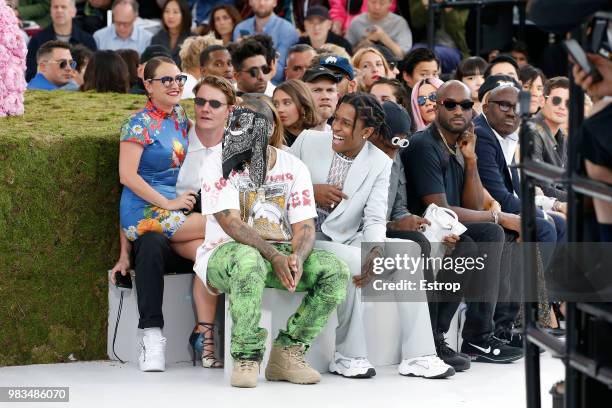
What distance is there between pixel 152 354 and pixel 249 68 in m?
2.74

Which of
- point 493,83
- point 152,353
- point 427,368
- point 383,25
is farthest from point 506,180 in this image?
point 383,25

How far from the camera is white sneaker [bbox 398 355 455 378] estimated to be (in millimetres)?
7016

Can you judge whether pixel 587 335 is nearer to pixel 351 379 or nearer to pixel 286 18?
pixel 351 379

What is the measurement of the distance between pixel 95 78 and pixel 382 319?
12.9 ft

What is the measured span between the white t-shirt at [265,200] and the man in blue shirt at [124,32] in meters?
5.84

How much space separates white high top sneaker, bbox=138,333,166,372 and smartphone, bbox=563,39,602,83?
3482 mm

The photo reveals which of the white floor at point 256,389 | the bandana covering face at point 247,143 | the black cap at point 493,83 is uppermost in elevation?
the black cap at point 493,83

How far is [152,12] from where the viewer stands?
13.5 meters

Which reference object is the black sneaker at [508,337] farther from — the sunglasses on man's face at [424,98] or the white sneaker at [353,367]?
the sunglasses on man's face at [424,98]

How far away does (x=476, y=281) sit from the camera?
7621 mm

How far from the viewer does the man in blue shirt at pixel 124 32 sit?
490 inches

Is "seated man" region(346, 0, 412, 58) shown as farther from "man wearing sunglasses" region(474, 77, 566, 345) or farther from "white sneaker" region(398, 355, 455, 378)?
"white sneaker" region(398, 355, 455, 378)

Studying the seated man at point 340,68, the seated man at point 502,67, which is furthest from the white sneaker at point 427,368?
the seated man at point 502,67

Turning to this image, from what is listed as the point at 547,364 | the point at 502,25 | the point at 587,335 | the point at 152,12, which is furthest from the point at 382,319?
the point at 152,12
